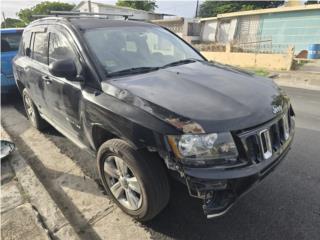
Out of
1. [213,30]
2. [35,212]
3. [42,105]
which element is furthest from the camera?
[213,30]

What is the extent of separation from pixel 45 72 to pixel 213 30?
77.0 feet

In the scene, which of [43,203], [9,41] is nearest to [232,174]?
[43,203]

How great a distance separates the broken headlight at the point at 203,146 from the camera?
1.84 meters

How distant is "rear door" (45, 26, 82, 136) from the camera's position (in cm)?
278

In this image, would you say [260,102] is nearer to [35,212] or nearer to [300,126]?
[35,212]

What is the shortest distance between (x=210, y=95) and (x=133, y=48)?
126cm

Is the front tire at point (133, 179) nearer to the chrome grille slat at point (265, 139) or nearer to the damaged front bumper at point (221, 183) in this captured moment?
the damaged front bumper at point (221, 183)

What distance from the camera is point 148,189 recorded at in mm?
2117

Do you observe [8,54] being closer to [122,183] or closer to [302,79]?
[122,183]

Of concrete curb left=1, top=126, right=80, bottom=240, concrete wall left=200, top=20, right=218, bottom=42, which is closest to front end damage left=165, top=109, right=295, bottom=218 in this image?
concrete curb left=1, top=126, right=80, bottom=240

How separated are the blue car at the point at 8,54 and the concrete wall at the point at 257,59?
985 centimetres

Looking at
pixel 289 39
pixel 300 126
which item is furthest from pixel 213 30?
pixel 300 126

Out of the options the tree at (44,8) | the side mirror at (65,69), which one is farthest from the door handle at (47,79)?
the tree at (44,8)

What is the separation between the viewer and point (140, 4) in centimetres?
4175
